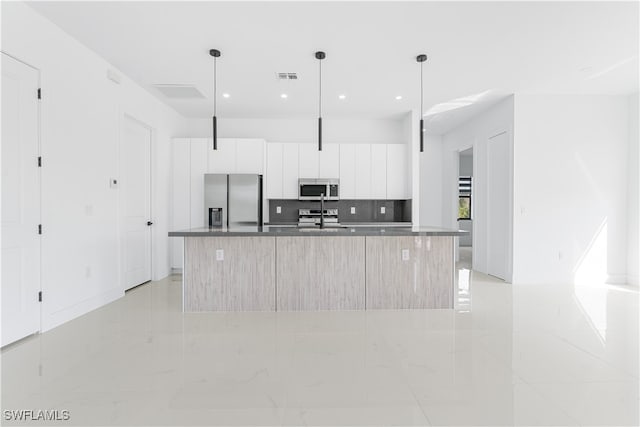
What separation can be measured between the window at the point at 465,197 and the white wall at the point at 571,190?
5.70 m

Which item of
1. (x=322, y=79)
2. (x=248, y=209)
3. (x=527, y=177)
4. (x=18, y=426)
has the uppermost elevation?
(x=322, y=79)

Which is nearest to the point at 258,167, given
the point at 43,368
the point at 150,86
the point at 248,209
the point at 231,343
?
the point at 248,209

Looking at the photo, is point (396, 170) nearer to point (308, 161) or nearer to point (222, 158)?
point (308, 161)

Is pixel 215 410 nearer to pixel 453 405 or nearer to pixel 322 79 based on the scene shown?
pixel 453 405

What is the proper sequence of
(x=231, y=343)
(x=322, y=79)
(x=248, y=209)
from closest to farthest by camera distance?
1. (x=231, y=343)
2. (x=322, y=79)
3. (x=248, y=209)

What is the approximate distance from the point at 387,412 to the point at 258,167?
15.8ft

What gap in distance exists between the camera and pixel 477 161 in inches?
253

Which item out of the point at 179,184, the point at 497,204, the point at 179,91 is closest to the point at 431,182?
the point at 497,204

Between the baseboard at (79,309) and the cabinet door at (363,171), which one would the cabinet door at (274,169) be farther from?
the baseboard at (79,309)

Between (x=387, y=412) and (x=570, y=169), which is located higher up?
(x=570, y=169)

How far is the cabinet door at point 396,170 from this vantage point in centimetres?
637

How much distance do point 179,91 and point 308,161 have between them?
7.74 ft

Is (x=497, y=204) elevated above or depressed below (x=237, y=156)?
below

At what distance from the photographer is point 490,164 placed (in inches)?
238
